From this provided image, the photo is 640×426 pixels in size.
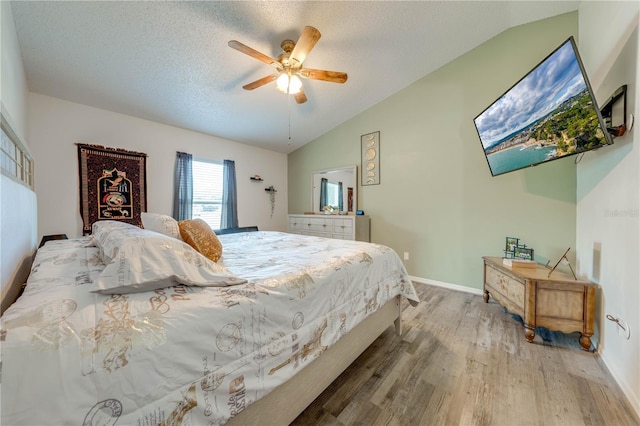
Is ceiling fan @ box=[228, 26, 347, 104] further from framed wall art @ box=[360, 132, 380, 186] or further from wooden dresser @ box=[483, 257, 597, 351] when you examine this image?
wooden dresser @ box=[483, 257, 597, 351]

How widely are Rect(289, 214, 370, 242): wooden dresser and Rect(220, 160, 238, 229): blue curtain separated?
117 cm

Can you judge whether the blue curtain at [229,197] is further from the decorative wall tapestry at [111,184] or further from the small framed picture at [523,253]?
the small framed picture at [523,253]

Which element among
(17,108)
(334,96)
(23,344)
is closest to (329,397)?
(23,344)

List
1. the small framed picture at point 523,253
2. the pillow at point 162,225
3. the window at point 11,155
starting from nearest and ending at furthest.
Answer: the window at point 11,155 → the pillow at point 162,225 → the small framed picture at point 523,253

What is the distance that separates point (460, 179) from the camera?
3.04 m

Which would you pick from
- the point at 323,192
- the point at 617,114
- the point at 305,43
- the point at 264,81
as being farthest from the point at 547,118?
the point at 323,192

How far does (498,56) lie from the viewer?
2.76 metres

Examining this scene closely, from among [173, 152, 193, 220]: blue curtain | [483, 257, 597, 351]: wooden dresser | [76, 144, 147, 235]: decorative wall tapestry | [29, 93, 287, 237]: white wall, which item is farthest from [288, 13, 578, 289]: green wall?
[76, 144, 147, 235]: decorative wall tapestry

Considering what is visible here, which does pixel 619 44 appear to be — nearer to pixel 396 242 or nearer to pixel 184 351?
pixel 396 242

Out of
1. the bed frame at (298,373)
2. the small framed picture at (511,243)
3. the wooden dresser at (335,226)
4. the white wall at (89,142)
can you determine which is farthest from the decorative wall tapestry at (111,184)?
the small framed picture at (511,243)

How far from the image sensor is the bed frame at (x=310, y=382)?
38.5 inches

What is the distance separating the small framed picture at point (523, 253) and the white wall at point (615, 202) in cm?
36

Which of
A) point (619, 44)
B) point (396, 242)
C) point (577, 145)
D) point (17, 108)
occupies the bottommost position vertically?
point (396, 242)

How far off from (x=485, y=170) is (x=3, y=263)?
3932 millimetres
